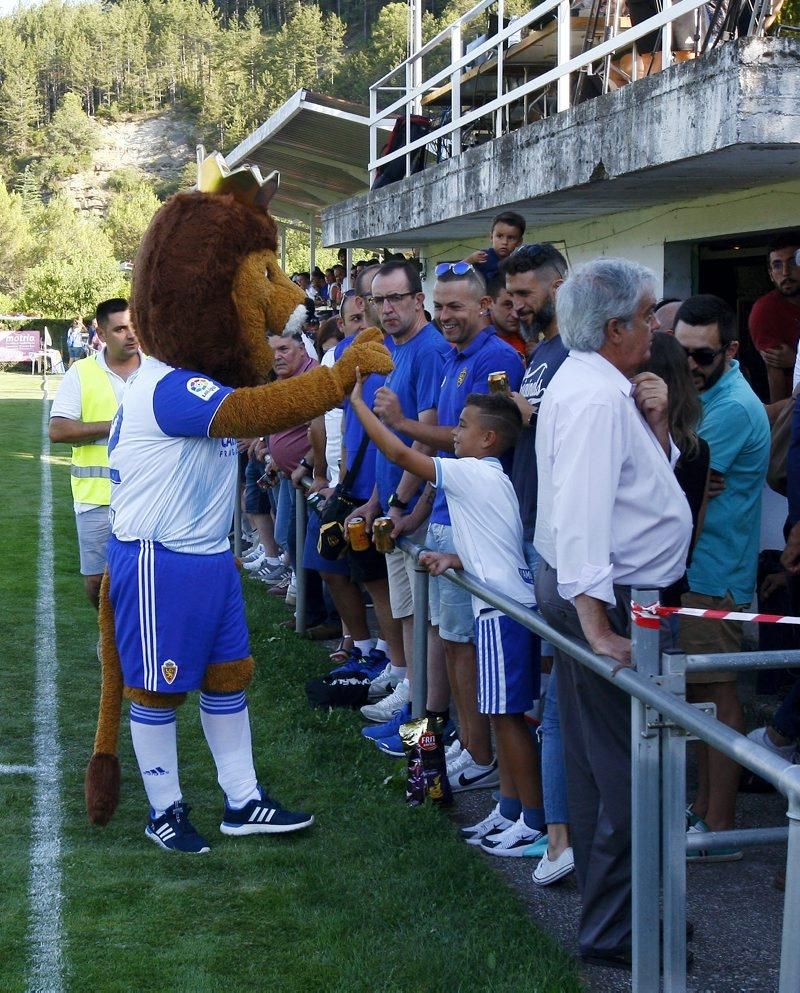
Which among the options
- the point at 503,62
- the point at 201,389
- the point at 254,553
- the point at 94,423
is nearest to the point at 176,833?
the point at 201,389

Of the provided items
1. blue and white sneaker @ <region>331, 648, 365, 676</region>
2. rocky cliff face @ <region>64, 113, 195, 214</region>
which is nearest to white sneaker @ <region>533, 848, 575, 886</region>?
blue and white sneaker @ <region>331, 648, 365, 676</region>

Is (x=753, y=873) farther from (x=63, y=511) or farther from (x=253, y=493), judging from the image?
(x=63, y=511)

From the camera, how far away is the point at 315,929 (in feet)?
12.6

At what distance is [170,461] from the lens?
4.46 m

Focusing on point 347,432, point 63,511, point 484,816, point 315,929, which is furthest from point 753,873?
point 63,511

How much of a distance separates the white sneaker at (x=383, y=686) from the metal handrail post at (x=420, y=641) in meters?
1.26

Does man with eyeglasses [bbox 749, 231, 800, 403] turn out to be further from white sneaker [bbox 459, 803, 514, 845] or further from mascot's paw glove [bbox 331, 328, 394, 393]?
white sneaker [bbox 459, 803, 514, 845]

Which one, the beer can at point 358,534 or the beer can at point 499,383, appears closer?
the beer can at point 499,383

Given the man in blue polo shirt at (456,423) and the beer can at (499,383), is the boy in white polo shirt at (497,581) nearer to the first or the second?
the beer can at (499,383)

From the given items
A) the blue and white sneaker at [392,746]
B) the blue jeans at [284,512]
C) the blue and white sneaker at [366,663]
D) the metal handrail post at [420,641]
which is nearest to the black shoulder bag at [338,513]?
the blue and white sneaker at [366,663]

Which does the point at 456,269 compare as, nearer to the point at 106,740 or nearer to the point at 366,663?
the point at 106,740

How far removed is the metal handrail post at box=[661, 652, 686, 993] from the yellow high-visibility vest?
14.4 ft

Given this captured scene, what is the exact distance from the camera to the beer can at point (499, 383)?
4.58 meters

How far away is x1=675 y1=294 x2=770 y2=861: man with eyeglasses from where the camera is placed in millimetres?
4379
